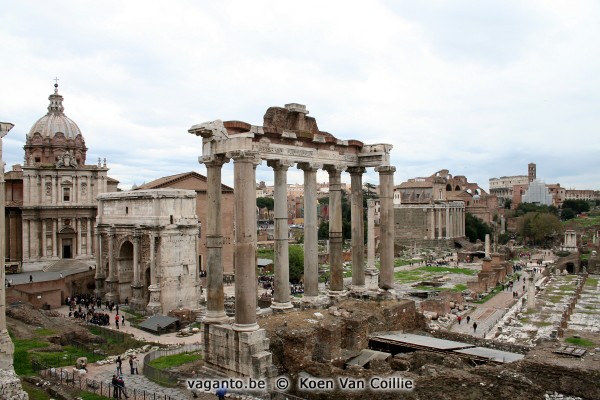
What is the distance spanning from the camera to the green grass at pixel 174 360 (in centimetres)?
1746

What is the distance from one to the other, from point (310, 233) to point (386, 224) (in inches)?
124

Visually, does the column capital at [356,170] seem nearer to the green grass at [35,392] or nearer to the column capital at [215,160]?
the column capital at [215,160]

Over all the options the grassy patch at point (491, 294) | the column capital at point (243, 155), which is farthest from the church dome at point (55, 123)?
the grassy patch at point (491, 294)

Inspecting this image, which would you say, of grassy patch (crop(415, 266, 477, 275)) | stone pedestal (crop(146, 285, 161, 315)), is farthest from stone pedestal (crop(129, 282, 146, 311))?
grassy patch (crop(415, 266, 477, 275))

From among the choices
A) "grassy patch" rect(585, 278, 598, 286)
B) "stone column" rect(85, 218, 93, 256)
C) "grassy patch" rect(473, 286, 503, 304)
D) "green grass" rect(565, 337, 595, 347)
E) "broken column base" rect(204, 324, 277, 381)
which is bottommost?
"grassy patch" rect(585, 278, 598, 286)

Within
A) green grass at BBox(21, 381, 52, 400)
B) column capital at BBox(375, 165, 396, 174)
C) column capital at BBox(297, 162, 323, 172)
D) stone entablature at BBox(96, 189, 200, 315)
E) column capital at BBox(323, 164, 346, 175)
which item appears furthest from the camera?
stone entablature at BBox(96, 189, 200, 315)

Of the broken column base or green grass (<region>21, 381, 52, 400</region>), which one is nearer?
the broken column base

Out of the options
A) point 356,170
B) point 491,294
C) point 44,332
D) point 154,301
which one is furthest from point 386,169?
point 491,294

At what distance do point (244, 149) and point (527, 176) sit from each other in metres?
182

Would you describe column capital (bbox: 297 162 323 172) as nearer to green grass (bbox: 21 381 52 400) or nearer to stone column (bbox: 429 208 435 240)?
green grass (bbox: 21 381 52 400)

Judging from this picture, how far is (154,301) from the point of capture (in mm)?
32062

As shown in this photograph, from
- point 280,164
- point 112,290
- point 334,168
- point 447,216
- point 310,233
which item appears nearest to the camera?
point 280,164

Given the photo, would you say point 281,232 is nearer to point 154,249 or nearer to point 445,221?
point 154,249

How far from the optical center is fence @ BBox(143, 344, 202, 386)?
1515 centimetres
